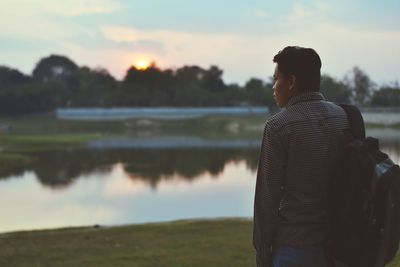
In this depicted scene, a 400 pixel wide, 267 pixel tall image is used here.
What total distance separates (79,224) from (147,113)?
78.9 metres

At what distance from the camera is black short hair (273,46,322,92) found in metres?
2.52

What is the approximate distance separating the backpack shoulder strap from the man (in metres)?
0.08

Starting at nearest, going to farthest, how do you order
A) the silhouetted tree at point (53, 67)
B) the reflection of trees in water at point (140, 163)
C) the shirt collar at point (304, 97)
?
the shirt collar at point (304, 97) < the reflection of trees in water at point (140, 163) < the silhouetted tree at point (53, 67)

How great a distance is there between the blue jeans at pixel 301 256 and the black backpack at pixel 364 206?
0.06 metres

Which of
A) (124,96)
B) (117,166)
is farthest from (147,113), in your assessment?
(117,166)

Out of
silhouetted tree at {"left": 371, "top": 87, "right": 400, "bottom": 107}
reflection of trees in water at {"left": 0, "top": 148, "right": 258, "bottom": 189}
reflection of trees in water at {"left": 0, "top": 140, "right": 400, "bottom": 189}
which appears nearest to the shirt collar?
reflection of trees in water at {"left": 0, "top": 140, "right": 400, "bottom": 189}

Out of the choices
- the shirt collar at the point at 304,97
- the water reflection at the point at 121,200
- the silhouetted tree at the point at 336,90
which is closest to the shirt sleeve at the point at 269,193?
the shirt collar at the point at 304,97

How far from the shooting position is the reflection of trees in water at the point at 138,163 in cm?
2542

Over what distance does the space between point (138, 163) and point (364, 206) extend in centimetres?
2940

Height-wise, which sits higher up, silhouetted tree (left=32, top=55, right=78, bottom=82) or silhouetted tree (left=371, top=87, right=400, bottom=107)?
silhouetted tree (left=32, top=55, right=78, bottom=82)

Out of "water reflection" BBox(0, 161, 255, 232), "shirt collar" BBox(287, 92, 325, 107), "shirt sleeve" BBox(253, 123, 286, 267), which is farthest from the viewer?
"water reflection" BBox(0, 161, 255, 232)

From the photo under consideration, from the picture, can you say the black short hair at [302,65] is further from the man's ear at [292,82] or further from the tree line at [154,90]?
the tree line at [154,90]

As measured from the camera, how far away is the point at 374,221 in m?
2.30

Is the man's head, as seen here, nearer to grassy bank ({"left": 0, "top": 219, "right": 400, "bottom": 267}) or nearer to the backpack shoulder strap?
the backpack shoulder strap
